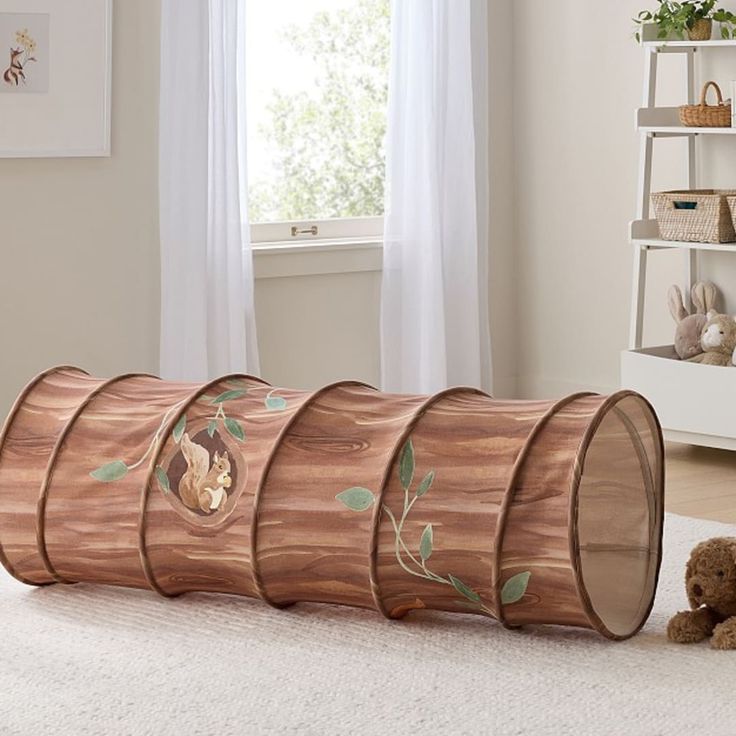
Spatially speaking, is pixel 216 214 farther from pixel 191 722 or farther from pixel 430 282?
pixel 191 722

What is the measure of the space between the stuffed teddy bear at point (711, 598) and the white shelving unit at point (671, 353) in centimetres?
167

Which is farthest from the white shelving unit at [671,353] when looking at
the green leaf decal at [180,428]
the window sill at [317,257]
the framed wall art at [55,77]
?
the green leaf decal at [180,428]

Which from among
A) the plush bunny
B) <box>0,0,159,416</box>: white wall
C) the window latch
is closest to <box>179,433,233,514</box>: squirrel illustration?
<box>0,0,159,416</box>: white wall

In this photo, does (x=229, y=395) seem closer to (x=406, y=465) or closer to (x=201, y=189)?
(x=406, y=465)

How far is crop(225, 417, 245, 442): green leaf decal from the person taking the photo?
8.64ft

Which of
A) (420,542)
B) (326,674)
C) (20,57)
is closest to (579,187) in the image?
(20,57)

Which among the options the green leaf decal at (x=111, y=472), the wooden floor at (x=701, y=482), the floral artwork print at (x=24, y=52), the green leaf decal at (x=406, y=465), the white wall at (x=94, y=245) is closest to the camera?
the green leaf decal at (x=406, y=465)

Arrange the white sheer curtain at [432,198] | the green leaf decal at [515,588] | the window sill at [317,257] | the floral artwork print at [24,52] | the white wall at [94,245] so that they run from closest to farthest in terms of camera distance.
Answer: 1. the green leaf decal at [515,588]
2. the floral artwork print at [24,52]
3. the white wall at [94,245]
4. the window sill at [317,257]
5. the white sheer curtain at [432,198]

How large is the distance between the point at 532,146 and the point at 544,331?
621 millimetres

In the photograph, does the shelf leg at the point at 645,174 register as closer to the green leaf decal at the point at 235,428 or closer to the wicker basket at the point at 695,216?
the wicker basket at the point at 695,216

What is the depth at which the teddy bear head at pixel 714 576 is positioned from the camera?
7.95 ft

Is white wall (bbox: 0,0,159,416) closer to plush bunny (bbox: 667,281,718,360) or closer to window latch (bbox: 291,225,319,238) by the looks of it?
window latch (bbox: 291,225,319,238)

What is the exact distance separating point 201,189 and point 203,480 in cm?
181

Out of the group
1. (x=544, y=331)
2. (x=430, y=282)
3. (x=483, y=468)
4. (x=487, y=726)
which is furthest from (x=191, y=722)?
(x=544, y=331)
